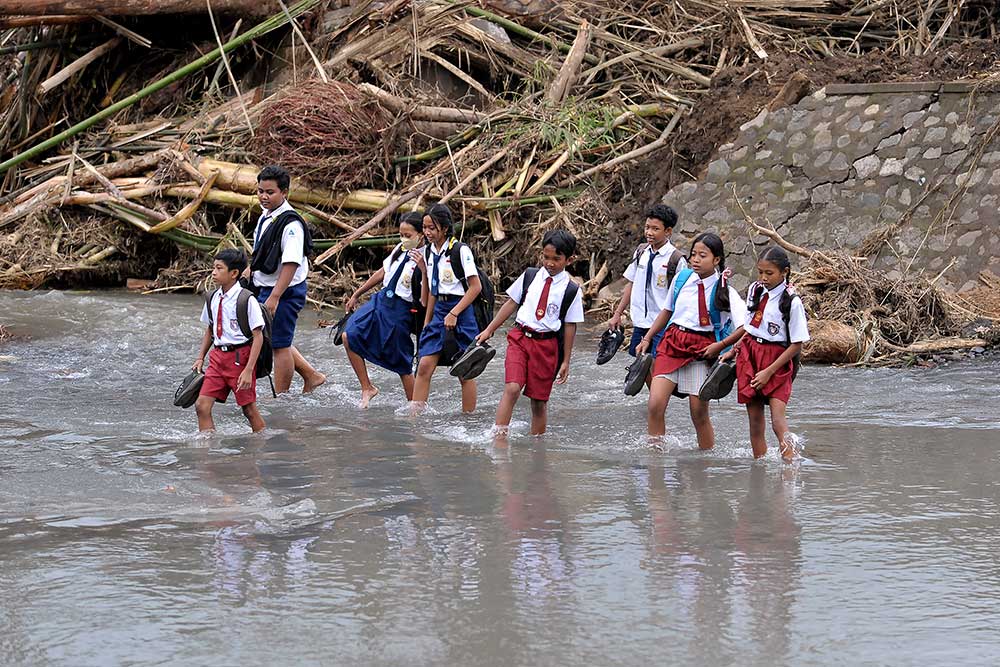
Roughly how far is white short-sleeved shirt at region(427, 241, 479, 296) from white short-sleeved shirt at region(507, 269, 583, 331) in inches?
40.8

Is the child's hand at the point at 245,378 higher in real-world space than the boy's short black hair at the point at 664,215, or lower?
lower

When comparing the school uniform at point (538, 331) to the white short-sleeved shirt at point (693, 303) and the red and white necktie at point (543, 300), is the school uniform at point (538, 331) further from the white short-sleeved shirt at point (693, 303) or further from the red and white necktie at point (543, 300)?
the white short-sleeved shirt at point (693, 303)

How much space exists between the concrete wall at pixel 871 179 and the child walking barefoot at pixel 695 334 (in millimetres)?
4679

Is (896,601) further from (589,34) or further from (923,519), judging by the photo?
(589,34)

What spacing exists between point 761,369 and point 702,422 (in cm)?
58

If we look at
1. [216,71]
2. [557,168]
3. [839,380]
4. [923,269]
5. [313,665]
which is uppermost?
[216,71]

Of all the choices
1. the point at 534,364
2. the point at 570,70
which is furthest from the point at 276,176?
the point at 570,70

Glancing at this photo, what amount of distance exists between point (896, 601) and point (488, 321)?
4724 millimetres

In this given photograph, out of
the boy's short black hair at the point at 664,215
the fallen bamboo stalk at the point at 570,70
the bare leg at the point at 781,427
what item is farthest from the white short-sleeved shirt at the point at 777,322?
the fallen bamboo stalk at the point at 570,70

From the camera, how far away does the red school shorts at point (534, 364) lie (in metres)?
7.95

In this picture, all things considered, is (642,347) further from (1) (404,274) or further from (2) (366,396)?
(2) (366,396)

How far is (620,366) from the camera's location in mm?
10789

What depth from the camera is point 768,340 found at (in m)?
7.15

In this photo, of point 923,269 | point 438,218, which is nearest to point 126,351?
point 438,218
